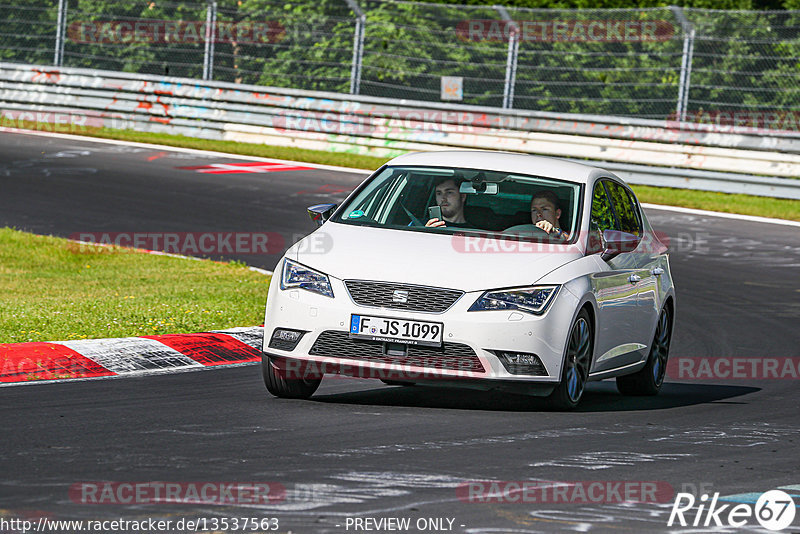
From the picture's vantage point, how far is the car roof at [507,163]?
9.84 m

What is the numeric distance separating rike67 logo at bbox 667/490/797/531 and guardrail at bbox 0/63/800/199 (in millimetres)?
16714

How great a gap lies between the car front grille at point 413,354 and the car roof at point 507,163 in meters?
1.80

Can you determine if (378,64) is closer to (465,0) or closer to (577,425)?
(465,0)

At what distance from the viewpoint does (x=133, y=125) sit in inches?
1113

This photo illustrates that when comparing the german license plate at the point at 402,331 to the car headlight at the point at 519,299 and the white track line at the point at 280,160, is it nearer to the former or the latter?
the car headlight at the point at 519,299

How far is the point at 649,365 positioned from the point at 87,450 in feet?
15.3

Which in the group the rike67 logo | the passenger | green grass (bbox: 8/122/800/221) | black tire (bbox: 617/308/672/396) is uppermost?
the passenger

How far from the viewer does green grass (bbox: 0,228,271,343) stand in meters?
11.2

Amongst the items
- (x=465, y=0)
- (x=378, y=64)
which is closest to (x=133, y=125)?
(x=378, y=64)
